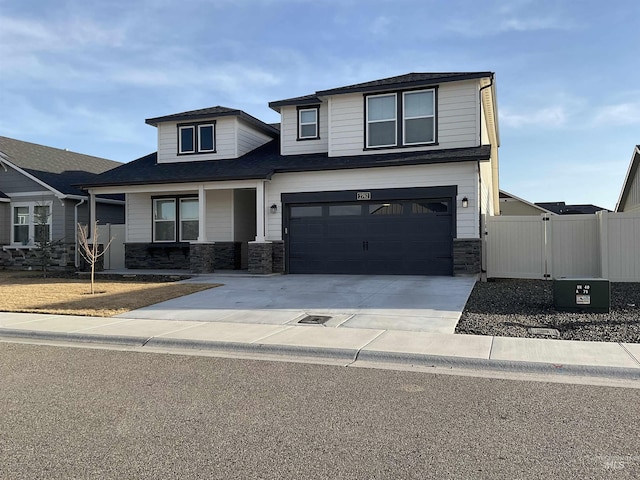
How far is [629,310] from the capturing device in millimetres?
9836

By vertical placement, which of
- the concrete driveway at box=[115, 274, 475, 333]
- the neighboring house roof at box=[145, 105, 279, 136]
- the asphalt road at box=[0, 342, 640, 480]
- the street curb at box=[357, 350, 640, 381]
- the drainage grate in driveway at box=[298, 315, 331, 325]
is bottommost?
the asphalt road at box=[0, 342, 640, 480]

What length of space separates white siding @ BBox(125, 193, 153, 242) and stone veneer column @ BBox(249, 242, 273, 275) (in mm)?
5819

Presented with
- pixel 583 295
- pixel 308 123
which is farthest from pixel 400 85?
pixel 583 295

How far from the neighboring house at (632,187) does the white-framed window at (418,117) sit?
9.27 m

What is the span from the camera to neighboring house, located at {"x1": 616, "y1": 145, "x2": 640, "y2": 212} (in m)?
21.3

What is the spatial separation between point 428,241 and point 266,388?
460 inches

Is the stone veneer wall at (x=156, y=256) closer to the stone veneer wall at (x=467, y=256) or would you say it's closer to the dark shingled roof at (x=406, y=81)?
the dark shingled roof at (x=406, y=81)

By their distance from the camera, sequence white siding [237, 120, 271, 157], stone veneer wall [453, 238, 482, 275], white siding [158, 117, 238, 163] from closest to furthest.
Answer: stone veneer wall [453, 238, 482, 275], white siding [158, 117, 238, 163], white siding [237, 120, 271, 157]

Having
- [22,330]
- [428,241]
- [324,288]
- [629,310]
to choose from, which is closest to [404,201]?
[428,241]

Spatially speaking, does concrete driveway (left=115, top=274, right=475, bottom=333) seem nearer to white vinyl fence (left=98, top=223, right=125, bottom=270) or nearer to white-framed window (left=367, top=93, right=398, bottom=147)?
white-framed window (left=367, top=93, right=398, bottom=147)

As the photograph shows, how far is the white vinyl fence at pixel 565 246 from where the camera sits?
14.2 m

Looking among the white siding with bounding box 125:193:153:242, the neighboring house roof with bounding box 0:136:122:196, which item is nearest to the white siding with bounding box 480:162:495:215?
the white siding with bounding box 125:193:153:242

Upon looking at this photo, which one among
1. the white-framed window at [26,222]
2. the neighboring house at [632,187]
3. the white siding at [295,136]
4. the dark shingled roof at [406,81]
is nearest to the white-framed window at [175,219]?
the white siding at [295,136]

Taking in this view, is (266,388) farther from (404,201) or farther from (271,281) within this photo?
(404,201)
